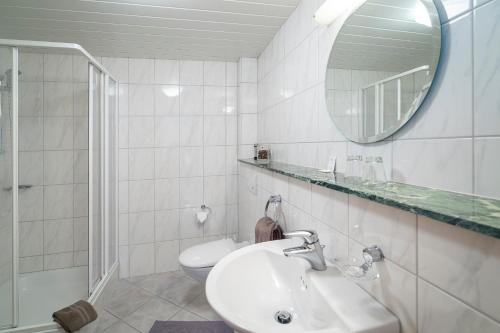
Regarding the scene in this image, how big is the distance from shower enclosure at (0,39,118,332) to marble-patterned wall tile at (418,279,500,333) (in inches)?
80.2

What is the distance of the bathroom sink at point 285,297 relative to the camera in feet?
2.04

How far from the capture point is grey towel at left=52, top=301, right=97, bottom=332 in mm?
1469

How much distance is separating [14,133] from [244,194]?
1715mm

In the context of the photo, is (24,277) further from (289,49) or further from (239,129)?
(289,49)

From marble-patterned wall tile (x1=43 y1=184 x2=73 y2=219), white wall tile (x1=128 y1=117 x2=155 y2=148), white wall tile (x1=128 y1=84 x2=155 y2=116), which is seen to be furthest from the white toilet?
white wall tile (x1=128 y1=84 x2=155 y2=116)

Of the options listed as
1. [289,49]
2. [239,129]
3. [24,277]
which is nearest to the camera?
[289,49]

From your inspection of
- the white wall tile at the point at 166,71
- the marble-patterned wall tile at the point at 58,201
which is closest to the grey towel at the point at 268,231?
the white wall tile at the point at 166,71

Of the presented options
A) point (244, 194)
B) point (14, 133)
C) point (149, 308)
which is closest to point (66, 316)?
point (149, 308)

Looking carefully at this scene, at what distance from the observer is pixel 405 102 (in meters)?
0.77

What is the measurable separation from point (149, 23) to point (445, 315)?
214 cm

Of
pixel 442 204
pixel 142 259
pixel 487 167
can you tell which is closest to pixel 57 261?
pixel 142 259

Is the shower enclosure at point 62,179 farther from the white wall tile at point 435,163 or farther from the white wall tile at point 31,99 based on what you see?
the white wall tile at point 435,163

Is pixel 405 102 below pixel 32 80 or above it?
below

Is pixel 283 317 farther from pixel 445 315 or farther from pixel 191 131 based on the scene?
pixel 191 131
